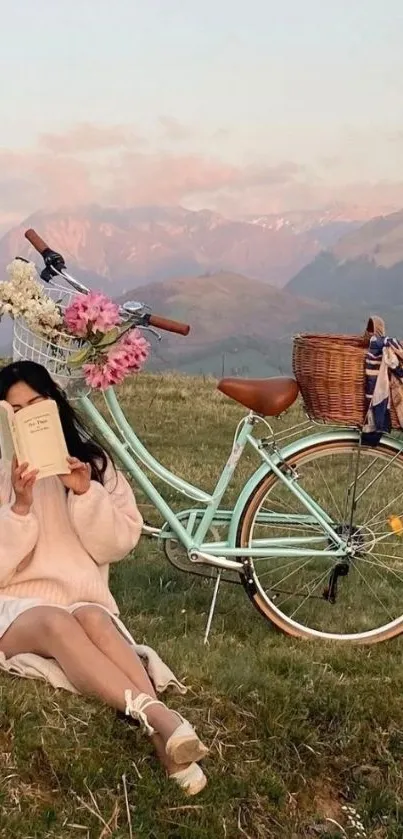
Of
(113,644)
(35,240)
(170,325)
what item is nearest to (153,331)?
(170,325)

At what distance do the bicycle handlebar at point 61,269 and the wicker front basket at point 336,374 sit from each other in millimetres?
547

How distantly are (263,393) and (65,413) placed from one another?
90 centimetres

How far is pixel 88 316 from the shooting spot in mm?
4262

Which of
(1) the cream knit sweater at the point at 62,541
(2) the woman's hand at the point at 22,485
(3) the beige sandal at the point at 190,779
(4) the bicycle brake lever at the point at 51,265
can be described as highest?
(4) the bicycle brake lever at the point at 51,265

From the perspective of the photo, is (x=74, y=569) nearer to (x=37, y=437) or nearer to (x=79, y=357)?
(x=37, y=437)

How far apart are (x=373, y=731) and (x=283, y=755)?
428 millimetres

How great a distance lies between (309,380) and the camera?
4.61 m

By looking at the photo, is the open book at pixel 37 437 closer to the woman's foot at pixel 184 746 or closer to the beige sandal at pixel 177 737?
the beige sandal at pixel 177 737

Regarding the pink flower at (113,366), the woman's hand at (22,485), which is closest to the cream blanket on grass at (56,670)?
the woman's hand at (22,485)

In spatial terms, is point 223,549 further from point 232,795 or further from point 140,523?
point 232,795

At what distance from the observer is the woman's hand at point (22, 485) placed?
3814 mm

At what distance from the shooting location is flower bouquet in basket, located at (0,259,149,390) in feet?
14.0

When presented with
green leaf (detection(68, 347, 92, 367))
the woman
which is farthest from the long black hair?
green leaf (detection(68, 347, 92, 367))

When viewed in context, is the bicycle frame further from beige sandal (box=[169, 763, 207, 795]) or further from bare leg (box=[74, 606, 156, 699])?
beige sandal (box=[169, 763, 207, 795])
